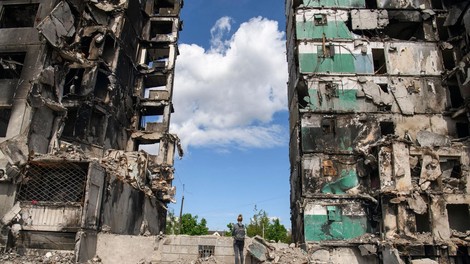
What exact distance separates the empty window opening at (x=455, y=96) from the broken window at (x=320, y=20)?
10.1 m

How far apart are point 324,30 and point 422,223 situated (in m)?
14.9

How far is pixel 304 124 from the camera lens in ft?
84.3

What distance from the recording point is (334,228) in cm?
2305

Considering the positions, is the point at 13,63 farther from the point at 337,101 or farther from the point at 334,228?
the point at 334,228

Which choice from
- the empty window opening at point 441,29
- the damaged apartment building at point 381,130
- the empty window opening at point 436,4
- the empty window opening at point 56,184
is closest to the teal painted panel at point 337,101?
the damaged apartment building at point 381,130

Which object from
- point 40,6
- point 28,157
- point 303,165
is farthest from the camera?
point 303,165

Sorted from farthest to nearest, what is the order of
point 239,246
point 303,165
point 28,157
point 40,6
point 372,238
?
1. point 303,165
2. point 372,238
3. point 40,6
4. point 28,157
5. point 239,246

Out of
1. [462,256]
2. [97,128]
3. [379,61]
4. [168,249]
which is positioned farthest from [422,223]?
[97,128]

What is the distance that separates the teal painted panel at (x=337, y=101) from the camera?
1025 inches

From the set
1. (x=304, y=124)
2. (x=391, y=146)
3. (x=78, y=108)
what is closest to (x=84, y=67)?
(x=78, y=108)

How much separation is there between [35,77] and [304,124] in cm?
1650

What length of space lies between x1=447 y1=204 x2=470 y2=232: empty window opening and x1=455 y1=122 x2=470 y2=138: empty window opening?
18.3 ft

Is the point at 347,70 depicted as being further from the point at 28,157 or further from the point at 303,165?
the point at 28,157

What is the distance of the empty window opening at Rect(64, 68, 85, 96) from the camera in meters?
26.4
